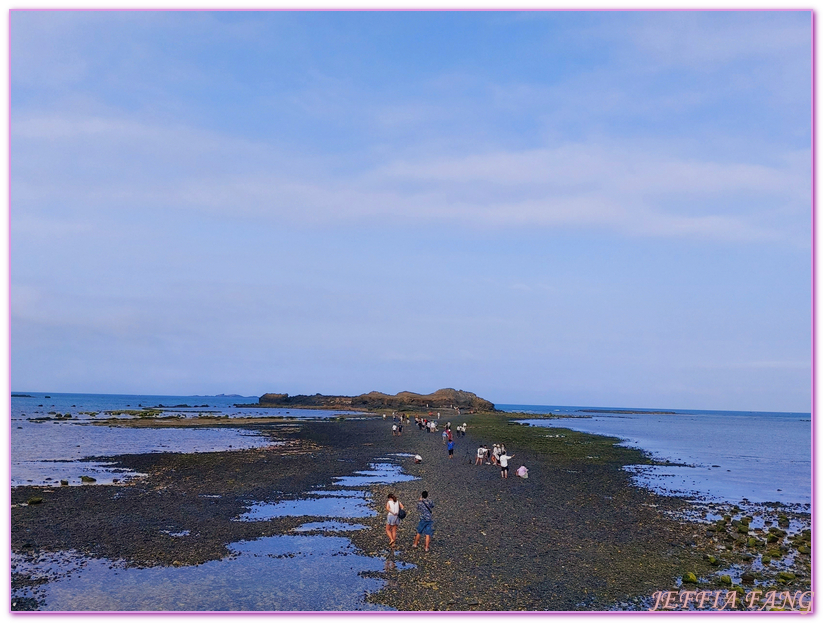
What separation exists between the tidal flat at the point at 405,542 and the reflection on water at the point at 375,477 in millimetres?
292

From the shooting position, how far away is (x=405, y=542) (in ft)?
70.0

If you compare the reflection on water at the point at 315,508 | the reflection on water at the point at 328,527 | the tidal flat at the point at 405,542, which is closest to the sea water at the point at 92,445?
the tidal flat at the point at 405,542

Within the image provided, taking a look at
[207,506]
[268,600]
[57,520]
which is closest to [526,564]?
[268,600]

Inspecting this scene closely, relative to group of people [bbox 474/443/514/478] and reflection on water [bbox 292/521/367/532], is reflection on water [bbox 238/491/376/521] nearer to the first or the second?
reflection on water [bbox 292/521/367/532]

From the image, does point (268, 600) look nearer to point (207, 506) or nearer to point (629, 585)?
point (629, 585)

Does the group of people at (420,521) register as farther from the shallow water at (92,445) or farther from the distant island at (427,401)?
the distant island at (427,401)

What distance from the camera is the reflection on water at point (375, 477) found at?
114 ft

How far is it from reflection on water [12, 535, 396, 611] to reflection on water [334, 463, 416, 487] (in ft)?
47.2

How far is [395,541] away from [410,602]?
538cm

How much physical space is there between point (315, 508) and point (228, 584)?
10.4 m

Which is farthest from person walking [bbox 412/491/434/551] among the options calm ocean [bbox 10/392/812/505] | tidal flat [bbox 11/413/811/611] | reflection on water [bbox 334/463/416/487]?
calm ocean [bbox 10/392/812/505]

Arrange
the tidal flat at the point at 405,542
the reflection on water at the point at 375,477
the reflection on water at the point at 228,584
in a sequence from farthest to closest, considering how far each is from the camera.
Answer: the reflection on water at the point at 375,477 → the tidal flat at the point at 405,542 → the reflection on water at the point at 228,584

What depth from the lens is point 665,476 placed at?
4391 centimetres

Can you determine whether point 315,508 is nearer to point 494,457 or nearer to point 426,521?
point 426,521
